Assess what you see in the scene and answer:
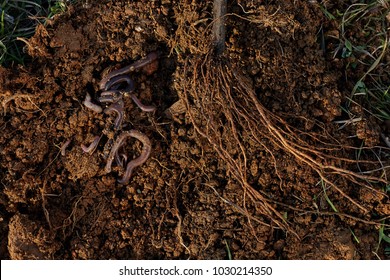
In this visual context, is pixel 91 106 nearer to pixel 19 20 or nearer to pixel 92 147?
pixel 92 147

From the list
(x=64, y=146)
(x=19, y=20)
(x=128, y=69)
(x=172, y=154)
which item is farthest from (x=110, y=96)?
(x=19, y=20)

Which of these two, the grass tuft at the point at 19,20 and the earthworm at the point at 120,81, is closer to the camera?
the earthworm at the point at 120,81

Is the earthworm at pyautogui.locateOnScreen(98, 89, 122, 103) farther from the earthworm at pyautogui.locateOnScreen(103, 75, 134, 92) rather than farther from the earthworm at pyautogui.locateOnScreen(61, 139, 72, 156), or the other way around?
the earthworm at pyautogui.locateOnScreen(61, 139, 72, 156)

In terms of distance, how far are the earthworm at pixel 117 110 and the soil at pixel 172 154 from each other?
4 centimetres

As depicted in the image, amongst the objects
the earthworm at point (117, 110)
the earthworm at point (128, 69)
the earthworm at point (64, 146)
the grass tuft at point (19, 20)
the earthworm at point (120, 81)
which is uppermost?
the grass tuft at point (19, 20)

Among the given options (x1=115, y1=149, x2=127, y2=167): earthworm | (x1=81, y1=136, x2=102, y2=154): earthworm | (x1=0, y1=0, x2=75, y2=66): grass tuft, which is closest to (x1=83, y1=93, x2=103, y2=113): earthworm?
(x1=81, y1=136, x2=102, y2=154): earthworm

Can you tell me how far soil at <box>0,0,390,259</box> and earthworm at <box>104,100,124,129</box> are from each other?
4 centimetres

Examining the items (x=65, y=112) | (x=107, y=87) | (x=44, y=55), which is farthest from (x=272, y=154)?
(x=44, y=55)

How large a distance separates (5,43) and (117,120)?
40.7 inches

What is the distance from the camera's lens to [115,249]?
3.52 m

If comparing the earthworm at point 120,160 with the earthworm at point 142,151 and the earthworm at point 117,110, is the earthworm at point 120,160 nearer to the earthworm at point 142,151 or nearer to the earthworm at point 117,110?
the earthworm at point 142,151

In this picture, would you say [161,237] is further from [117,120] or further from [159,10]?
[159,10]

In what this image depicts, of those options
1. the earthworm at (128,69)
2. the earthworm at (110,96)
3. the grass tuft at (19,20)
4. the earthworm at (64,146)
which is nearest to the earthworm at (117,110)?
the earthworm at (110,96)

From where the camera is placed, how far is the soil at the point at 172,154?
135 inches
